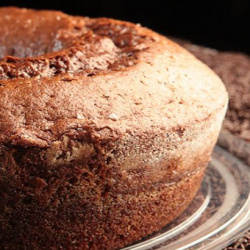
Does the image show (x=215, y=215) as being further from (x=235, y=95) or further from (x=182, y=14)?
(x=182, y=14)

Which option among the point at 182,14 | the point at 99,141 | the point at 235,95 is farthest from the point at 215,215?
the point at 182,14

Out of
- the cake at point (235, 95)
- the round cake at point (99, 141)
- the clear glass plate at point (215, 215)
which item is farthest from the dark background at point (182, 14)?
the round cake at point (99, 141)

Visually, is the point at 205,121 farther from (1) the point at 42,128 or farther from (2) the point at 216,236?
(1) the point at 42,128

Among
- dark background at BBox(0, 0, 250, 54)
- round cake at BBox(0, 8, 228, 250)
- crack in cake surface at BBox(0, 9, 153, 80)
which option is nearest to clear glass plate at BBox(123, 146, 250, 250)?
round cake at BBox(0, 8, 228, 250)

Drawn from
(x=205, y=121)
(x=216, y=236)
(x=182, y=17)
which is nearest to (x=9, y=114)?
(x=205, y=121)

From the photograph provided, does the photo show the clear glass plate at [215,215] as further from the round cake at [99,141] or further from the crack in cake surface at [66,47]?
the crack in cake surface at [66,47]

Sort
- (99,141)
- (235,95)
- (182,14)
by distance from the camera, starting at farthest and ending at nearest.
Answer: (182,14), (235,95), (99,141)

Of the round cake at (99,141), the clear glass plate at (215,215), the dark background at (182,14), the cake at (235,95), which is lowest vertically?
the dark background at (182,14)
